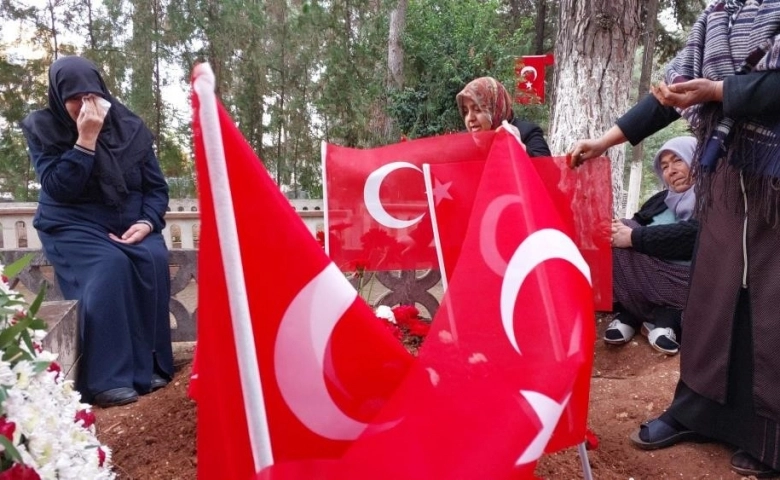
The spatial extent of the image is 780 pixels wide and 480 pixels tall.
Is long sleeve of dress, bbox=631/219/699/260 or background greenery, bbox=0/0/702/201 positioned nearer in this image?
long sleeve of dress, bbox=631/219/699/260

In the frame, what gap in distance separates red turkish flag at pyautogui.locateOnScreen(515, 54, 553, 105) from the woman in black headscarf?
676 centimetres

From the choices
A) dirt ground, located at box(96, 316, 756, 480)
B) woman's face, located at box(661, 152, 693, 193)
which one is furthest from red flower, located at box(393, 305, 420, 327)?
woman's face, located at box(661, 152, 693, 193)

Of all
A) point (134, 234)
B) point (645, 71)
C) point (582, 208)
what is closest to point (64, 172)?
point (134, 234)

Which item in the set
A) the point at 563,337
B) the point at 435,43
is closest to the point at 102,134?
the point at 563,337

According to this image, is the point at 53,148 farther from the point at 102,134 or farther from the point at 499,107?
the point at 499,107

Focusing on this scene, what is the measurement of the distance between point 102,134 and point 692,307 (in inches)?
112

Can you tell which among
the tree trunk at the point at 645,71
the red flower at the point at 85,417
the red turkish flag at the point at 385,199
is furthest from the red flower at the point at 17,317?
the tree trunk at the point at 645,71

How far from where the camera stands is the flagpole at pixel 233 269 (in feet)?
3.05

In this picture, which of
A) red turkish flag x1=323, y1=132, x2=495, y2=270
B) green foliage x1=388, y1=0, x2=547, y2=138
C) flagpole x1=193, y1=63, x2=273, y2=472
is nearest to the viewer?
flagpole x1=193, y1=63, x2=273, y2=472

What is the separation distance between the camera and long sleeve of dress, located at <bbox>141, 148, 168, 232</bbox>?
3211 mm

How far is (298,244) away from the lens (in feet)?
3.51

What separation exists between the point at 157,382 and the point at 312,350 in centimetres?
228

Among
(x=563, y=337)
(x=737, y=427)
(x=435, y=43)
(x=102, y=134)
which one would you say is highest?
(x=435, y=43)

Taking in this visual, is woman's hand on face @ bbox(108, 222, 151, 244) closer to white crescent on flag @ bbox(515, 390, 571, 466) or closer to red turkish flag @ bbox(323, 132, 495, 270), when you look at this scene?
red turkish flag @ bbox(323, 132, 495, 270)
